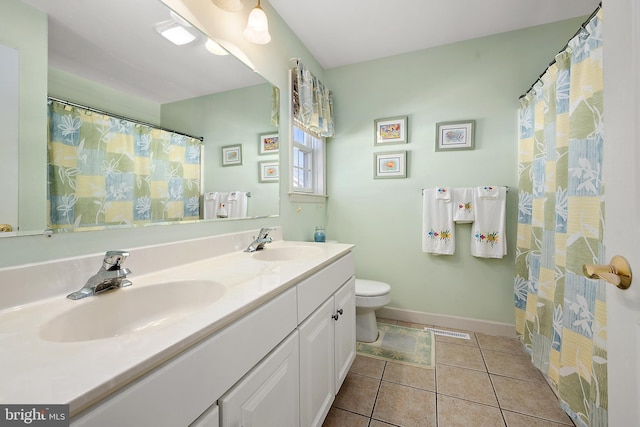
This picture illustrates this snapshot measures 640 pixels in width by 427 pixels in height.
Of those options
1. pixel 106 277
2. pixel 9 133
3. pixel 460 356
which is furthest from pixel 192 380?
pixel 460 356

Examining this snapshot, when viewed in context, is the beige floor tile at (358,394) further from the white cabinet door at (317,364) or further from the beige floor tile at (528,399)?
the beige floor tile at (528,399)

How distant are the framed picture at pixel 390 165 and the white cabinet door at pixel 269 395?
1.81 m

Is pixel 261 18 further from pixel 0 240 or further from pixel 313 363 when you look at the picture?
pixel 313 363

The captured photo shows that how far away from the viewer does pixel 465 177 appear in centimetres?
217

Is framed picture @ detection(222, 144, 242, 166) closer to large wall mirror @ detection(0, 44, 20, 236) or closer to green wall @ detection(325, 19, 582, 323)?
large wall mirror @ detection(0, 44, 20, 236)

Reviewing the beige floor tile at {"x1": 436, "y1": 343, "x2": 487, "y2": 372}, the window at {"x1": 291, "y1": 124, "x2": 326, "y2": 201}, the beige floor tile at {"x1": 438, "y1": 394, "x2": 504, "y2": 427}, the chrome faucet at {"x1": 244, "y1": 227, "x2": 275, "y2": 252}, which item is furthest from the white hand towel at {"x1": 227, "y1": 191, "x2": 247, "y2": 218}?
the beige floor tile at {"x1": 436, "y1": 343, "x2": 487, "y2": 372}

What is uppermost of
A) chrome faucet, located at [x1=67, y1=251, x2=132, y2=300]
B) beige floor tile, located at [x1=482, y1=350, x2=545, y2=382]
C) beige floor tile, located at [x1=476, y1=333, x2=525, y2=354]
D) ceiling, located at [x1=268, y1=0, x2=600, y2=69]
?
ceiling, located at [x1=268, y1=0, x2=600, y2=69]

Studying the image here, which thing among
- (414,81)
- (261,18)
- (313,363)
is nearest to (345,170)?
(414,81)

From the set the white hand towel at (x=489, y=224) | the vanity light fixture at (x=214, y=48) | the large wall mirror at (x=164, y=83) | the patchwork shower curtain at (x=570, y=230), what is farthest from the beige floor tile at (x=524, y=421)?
the vanity light fixture at (x=214, y=48)

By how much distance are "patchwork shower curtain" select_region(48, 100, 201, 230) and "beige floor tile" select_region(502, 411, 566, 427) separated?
1.85 m

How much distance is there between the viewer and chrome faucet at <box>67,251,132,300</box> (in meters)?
0.74

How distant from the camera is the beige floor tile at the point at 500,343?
1.92m

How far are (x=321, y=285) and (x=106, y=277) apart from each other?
745 mm

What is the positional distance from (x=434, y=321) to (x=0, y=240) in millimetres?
2593
